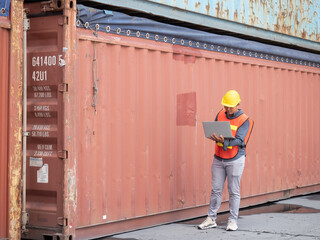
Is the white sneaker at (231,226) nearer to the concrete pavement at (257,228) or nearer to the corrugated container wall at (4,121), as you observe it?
the concrete pavement at (257,228)

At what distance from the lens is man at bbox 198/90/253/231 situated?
834cm

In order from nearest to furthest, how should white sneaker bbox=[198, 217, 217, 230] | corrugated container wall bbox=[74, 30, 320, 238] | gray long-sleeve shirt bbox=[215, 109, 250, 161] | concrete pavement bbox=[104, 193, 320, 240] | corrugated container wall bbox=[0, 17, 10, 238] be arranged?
corrugated container wall bbox=[0, 17, 10, 238] < corrugated container wall bbox=[74, 30, 320, 238] < concrete pavement bbox=[104, 193, 320, 240] < gray long-sleeve shirt bbox=[215, 109, 250, 161] < white sneaker bbox=[198, 217, 217, 230]

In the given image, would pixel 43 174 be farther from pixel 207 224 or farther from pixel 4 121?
pixel 207 224

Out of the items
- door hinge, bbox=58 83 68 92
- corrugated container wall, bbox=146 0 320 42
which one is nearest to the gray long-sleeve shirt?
corrugated container wall, bbox=146 0 320 42

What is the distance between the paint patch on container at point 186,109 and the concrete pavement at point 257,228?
4.83 feet

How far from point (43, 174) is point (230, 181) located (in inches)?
98.6

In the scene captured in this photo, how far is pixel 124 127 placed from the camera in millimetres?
8328

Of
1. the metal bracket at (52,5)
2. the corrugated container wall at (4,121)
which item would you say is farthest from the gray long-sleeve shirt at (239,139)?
the corrugated container wall at (4,121)

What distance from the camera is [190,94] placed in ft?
31.4

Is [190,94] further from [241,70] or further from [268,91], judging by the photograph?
[268,91]

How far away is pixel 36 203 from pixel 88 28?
2199 mm

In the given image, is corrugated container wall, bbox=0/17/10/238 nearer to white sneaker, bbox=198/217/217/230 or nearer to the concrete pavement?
the concrete pavement

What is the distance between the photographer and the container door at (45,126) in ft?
24.5

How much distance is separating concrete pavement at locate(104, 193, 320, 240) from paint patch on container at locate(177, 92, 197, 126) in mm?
1473
